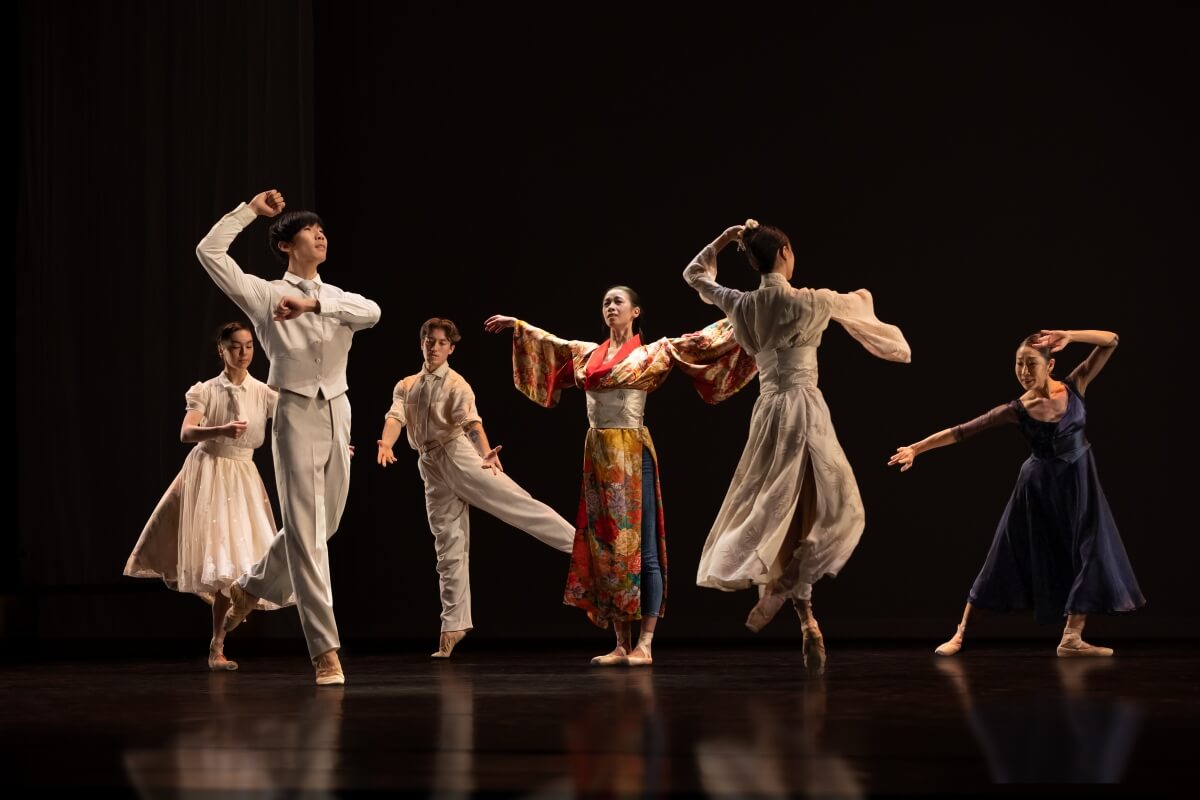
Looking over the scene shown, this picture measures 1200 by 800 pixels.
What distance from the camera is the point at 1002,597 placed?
5117 mm

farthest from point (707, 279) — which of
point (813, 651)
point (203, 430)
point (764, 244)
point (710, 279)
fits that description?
point (203, 430)

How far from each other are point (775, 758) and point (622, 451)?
2489 millimetres

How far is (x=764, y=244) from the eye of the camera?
14.6 feet

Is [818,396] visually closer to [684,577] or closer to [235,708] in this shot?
[235,708]

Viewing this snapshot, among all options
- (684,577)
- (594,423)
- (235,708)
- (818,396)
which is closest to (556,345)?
(594,423)

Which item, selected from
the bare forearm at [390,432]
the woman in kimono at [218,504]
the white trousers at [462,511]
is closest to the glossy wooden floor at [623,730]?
the woman in kimono at [218,504]

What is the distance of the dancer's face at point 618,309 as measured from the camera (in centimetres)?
511

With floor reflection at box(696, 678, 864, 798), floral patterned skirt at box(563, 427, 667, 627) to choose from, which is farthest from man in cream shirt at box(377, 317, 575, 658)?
floor reflection at box(696, 678, 864, 798)

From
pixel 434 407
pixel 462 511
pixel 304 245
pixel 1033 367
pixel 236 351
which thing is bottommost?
pixel 462 511

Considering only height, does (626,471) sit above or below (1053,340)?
below

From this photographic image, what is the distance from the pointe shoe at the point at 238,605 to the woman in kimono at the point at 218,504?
288mm

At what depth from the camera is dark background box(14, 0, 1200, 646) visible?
633cm

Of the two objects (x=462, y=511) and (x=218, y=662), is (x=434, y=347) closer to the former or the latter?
(x=462, y=511)

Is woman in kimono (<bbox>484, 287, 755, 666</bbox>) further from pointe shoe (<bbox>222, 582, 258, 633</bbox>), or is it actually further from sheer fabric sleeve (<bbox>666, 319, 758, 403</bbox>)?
pointe shoe (<bbox>222, 582, 258, 633</bbox>)
